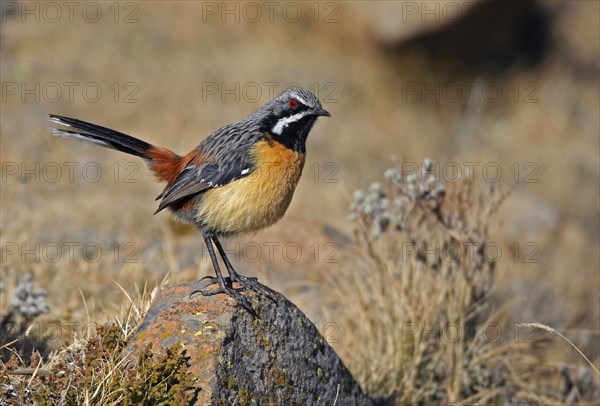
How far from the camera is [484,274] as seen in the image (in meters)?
7.18

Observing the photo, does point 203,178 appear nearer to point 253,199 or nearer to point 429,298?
point 253,199

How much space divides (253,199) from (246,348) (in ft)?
3.49

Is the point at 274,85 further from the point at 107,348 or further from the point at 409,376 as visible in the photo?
the point at 107,348

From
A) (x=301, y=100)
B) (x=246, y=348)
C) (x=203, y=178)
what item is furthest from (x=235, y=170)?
(x=246, y=348)

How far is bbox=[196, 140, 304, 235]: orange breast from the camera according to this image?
5.32 m

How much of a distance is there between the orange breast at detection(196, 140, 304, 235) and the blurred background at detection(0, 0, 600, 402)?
2704 millimetres

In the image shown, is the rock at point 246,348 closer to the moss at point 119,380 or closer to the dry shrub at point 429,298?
the moss at point 119,380

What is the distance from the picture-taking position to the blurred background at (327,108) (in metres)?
9.36

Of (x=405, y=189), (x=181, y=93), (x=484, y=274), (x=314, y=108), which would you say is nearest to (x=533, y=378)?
(x=484, y=274)

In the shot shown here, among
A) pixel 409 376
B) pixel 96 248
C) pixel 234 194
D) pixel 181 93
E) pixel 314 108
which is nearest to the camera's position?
pixel 234 194

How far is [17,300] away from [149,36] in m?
10.1

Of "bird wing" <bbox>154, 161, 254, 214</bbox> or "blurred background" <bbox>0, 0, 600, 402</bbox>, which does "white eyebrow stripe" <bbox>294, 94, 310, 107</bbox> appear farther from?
"blurred background" <bbox>0, 0, 600, 402</bbox>

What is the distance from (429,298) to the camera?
7027 mm

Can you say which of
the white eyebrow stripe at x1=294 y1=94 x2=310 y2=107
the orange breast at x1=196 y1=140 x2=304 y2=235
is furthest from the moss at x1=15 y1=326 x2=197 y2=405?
the white eyebrow stripe at x1=294 y1=94 x2=310 y2=107
